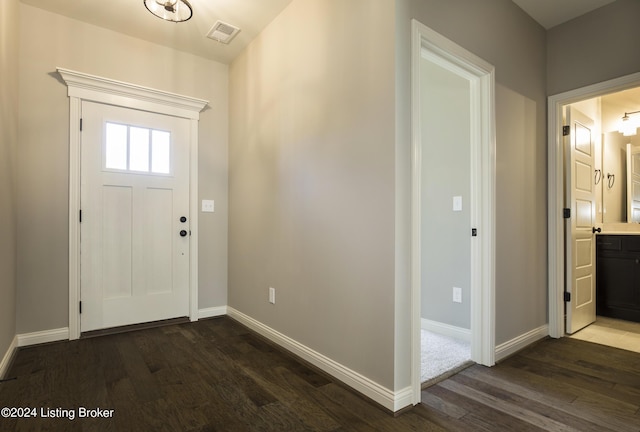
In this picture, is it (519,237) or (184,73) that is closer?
(519,237)

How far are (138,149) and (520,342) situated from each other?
3.79 meters

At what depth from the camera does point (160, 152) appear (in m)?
3.33

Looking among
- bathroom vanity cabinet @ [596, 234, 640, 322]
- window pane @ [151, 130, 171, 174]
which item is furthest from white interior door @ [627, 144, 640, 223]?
window pane @ [151, 130, 171, 174]

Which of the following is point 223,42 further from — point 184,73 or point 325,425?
point 325,425

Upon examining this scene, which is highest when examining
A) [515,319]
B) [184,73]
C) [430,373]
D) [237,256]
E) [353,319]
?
[184,73]

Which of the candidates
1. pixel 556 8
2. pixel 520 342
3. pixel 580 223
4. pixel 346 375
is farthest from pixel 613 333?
pixel 556 8

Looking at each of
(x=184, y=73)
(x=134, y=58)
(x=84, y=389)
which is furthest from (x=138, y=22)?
(x=84, y=389)

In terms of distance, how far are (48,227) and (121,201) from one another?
577 millimetres

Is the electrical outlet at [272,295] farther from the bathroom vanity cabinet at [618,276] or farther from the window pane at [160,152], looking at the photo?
the bathroom vanity cabinet at [618,276]

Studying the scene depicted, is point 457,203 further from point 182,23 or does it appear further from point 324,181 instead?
point 182,23

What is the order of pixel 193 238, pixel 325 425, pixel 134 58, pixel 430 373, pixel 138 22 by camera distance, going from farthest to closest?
pixel 193 238 < pixel 134 58 < pixel 138 22 < pixel 430 373 < pixel 325 425

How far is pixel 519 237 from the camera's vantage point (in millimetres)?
2723

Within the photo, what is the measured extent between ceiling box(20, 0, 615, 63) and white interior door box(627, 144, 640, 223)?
2.24 metres

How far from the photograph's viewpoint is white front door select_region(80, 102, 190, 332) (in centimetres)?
297
